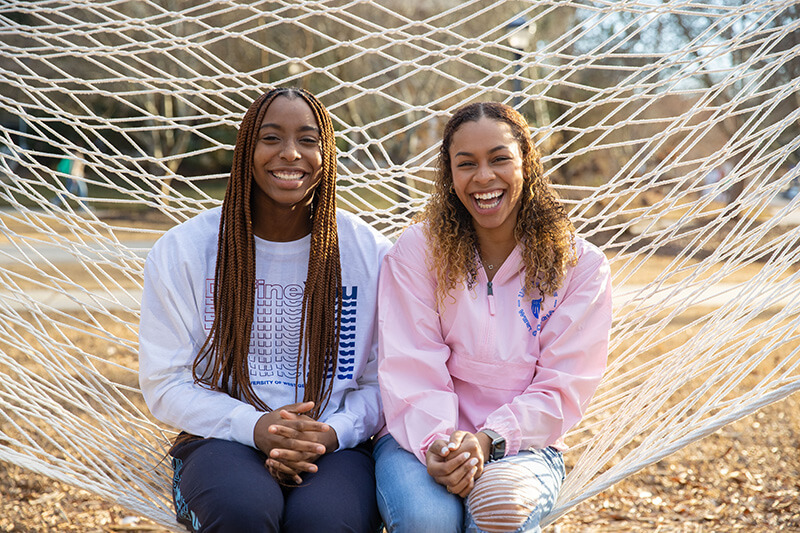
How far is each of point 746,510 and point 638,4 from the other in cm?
157

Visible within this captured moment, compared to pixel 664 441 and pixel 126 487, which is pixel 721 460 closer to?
Result: pixel 664 441

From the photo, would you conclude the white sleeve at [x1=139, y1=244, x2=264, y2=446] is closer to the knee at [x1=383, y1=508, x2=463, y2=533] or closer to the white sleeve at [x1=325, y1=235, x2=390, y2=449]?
the white sleeve at [x1=325, y1=235, x2=390, y2=449]

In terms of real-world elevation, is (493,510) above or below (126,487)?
above

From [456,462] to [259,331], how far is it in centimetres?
51

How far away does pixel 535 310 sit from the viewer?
161cm

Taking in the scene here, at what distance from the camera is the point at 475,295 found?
161cm

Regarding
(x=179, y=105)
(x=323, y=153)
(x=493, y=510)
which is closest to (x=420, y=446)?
(x=493, y=510)

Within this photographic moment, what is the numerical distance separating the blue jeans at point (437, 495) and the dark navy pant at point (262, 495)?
0.05 metres

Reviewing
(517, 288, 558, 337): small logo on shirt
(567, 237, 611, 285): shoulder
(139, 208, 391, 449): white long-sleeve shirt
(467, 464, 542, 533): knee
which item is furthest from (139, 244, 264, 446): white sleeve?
(567, 237, 611, 285): shoulder

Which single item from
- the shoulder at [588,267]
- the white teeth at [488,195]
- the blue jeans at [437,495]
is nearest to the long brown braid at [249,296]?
the blue jeans at [437,495]

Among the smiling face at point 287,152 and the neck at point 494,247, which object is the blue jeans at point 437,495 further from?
the smiling face at point 287,152

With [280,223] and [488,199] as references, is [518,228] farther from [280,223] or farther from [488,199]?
[280,223]

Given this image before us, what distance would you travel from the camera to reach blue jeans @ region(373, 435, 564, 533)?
1.36 metres

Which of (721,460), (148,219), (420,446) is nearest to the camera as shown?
(420,446)
